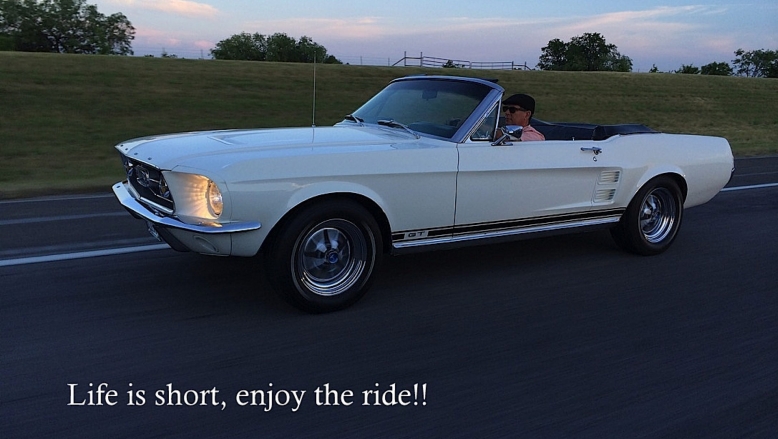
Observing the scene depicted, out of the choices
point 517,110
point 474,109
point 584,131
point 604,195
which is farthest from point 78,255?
point 584,131

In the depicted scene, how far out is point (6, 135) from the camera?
13.9m

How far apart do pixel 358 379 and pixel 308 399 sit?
1.08 feet

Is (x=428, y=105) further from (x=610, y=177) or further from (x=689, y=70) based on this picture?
(x=689, y=70)

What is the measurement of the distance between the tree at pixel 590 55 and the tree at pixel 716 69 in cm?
1003

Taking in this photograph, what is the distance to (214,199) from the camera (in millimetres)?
3904

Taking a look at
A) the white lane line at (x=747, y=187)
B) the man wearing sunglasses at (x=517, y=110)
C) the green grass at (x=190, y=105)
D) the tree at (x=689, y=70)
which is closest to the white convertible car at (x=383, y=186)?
the man wearing sunglasses at (x=517, y=110)

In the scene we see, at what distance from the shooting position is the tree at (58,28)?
51656mm

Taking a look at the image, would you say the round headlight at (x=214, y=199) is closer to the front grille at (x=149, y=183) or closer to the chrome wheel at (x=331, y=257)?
the front grille at (x=149, y=183)

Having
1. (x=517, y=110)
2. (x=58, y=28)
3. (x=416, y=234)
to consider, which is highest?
(x=58, y=28)

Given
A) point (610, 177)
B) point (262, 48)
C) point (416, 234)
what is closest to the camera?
point (416, 234)

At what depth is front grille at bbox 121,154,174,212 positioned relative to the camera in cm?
413

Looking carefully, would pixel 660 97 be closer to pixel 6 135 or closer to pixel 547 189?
pixel 6 135

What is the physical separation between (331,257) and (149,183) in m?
1.27

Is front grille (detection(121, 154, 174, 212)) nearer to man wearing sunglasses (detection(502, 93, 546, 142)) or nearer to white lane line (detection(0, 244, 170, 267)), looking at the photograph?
white lane line (detection(0, 244, 170, 267))
